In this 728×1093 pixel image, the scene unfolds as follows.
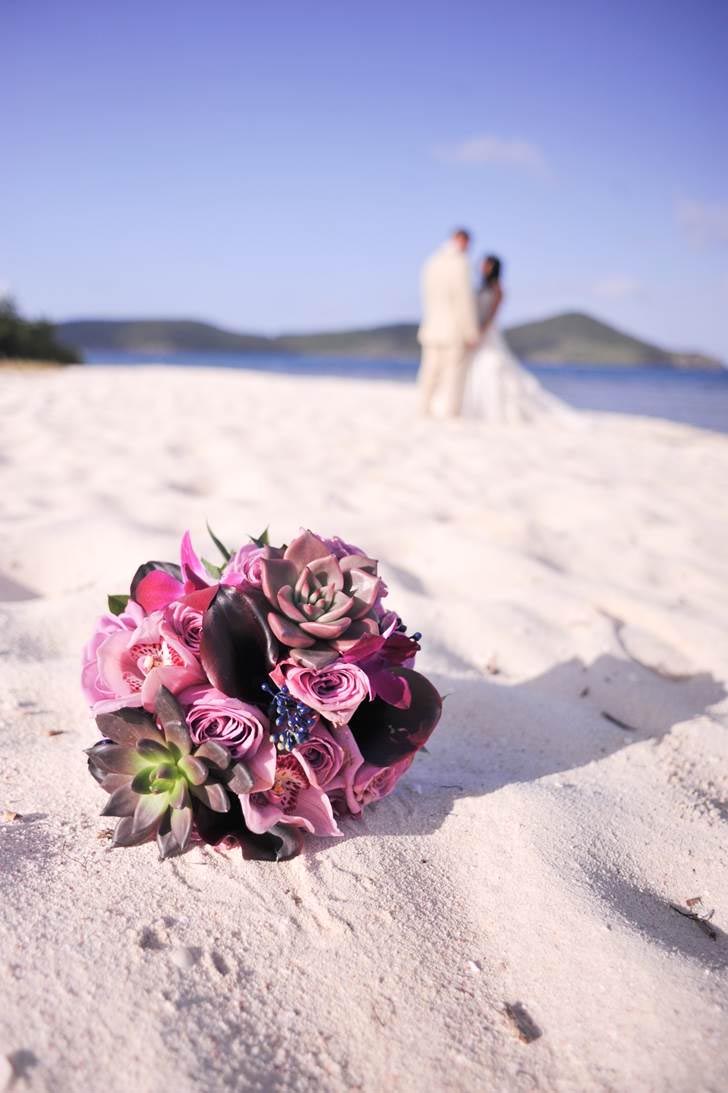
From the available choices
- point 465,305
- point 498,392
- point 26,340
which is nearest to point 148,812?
point 465,305

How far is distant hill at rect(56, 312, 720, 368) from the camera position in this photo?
5453 cm

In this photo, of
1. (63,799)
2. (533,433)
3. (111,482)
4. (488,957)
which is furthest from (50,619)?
(533,433)

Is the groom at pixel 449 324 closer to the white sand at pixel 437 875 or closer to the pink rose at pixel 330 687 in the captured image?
the white sand at pixel 437 875

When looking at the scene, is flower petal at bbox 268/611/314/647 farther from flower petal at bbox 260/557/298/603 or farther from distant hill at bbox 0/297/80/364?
distant hill at bbox 0/297/80/364

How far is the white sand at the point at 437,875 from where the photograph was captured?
0.98m

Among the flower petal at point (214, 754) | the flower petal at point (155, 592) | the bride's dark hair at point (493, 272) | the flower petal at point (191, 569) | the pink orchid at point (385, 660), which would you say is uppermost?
the bride's dark hair at point (493, 272)

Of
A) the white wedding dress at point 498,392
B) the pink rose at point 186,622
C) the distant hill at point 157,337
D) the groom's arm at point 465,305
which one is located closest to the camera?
the pink rose at point 186,622

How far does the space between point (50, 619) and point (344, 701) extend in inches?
49.3

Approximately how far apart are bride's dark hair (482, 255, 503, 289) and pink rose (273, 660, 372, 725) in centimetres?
898

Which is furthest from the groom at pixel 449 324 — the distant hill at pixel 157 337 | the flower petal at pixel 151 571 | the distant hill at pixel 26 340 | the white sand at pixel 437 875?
the distant hill at pixel 157 337

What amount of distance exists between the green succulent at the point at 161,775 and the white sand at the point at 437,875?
8 cm

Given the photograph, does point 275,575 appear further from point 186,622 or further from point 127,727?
point 127,727

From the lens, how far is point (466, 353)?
9227 mm

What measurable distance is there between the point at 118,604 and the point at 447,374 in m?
8.19
